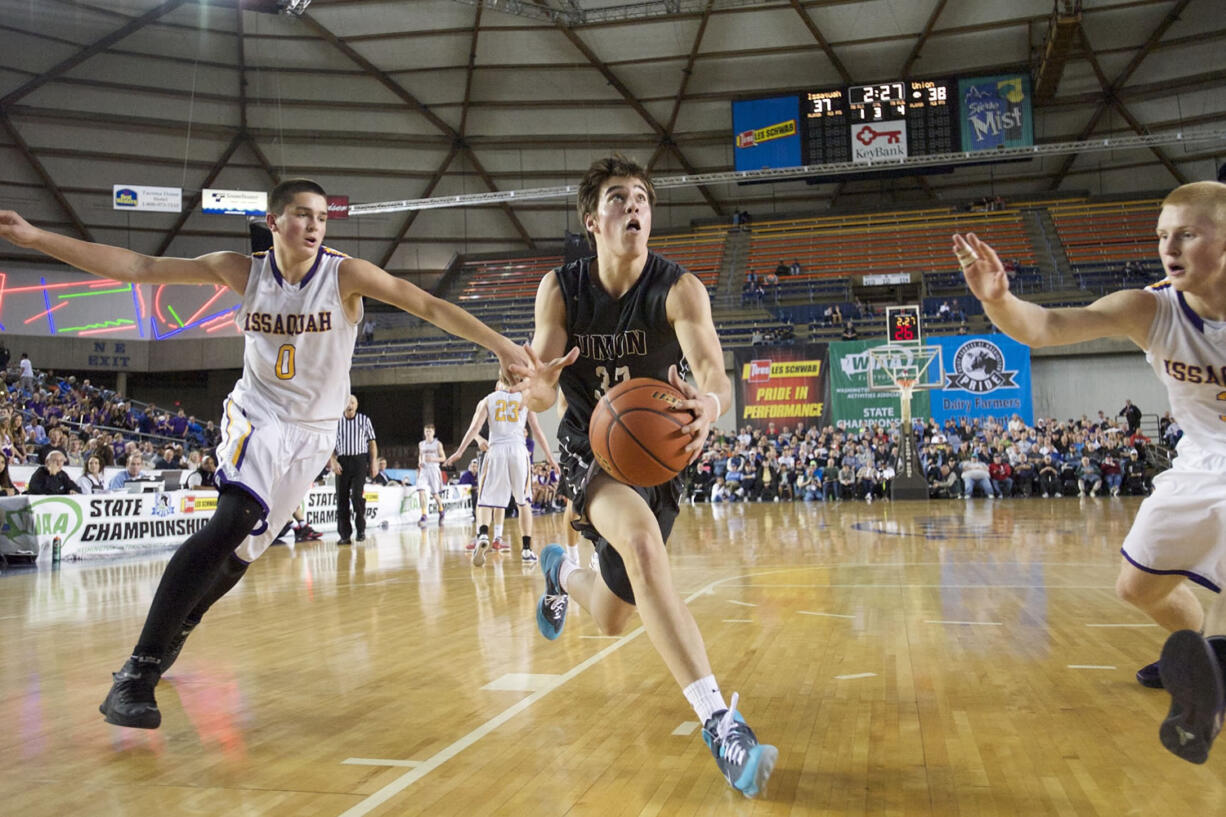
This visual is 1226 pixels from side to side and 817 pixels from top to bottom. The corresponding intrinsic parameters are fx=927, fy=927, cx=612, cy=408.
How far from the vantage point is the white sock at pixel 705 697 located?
8.27 ft

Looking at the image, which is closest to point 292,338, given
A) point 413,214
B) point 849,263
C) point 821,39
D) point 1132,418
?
point 1132,418

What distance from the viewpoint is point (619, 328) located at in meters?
3.26

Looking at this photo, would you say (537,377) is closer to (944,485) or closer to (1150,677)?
(1150,677)

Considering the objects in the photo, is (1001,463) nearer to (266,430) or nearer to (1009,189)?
(1009,189)

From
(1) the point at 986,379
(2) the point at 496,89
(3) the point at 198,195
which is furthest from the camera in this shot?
(3) the point at 198,195

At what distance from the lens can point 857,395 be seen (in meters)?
24.4

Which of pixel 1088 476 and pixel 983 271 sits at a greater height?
pixel 983 271

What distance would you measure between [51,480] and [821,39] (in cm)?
2221

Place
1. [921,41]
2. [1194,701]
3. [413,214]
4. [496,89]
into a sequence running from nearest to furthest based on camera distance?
[1194,701], [921,41], [496,89], [413,214]

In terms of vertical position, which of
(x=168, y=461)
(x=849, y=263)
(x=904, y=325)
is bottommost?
(x=168, y=461)

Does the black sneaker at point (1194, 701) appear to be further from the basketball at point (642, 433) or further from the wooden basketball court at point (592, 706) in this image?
the basketball at point (642, 433)

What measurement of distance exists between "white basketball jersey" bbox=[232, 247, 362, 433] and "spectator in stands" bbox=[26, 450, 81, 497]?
8.03 m

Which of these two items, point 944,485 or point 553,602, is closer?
point 553,602

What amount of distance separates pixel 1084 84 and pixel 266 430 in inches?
1154
